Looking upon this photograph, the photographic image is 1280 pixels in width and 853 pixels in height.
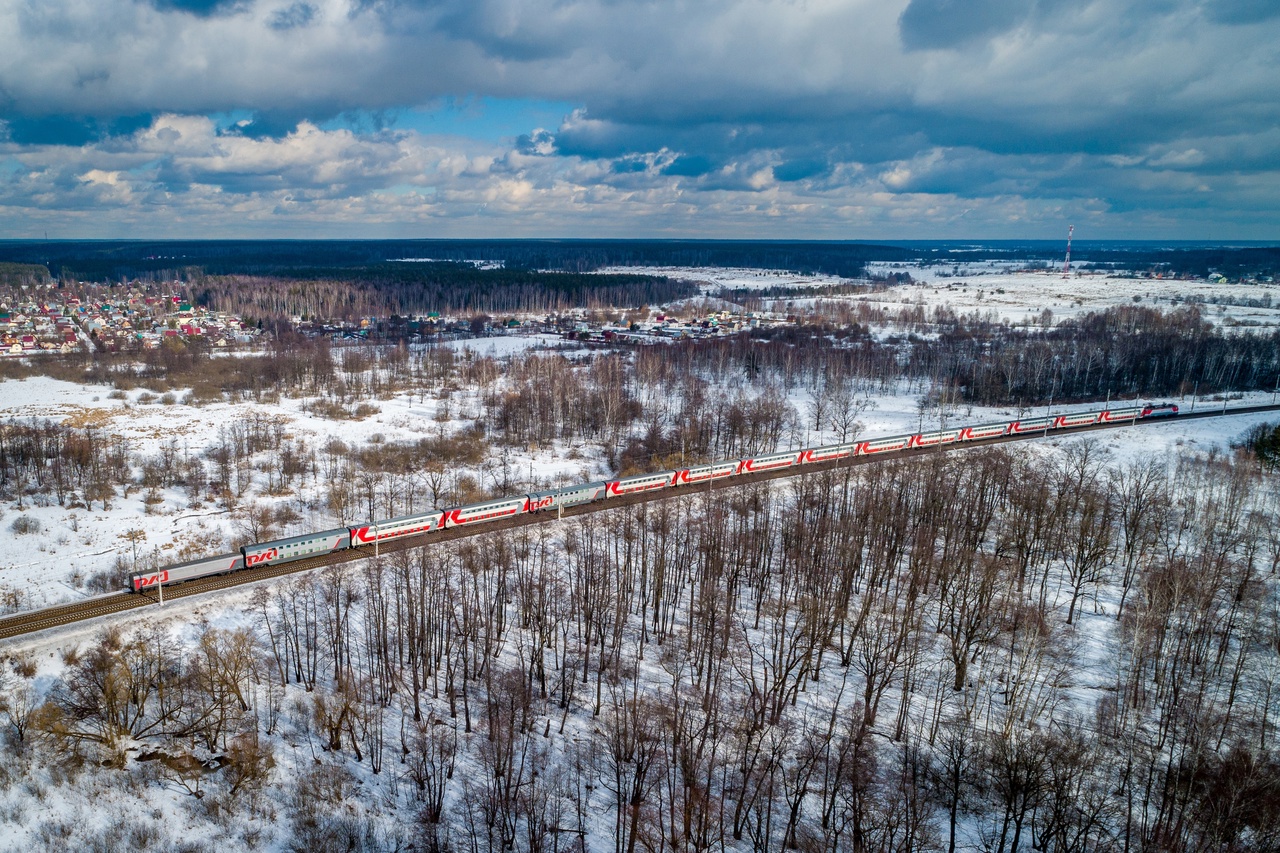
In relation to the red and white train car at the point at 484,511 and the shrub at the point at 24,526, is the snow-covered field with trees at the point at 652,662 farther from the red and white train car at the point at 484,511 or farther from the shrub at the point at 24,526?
the red and white train car at the point at 484,511

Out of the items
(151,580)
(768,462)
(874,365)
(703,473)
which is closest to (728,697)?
Result: (703,473)

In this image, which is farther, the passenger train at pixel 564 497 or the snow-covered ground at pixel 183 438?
the snow-covered ground at pixel 183 438

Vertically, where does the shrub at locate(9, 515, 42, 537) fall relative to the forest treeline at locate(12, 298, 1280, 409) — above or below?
below

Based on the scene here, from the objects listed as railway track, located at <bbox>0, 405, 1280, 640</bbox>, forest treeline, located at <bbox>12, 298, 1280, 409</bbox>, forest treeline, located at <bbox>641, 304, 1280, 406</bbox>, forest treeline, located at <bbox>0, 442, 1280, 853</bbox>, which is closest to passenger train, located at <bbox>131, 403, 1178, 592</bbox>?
railway track, located at <bbox>0, 405, 1280, 640</bbox>

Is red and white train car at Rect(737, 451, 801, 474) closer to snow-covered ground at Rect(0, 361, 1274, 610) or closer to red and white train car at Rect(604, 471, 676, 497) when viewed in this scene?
red and white train car at Rect(604, 471, 676, 497)

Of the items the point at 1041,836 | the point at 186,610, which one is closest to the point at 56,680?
the point at 186,610

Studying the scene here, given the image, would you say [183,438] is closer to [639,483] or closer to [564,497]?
[564,497]

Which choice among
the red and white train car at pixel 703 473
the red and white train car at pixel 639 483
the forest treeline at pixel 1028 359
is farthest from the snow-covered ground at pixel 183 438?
the red and white train car at pixel 703 473
